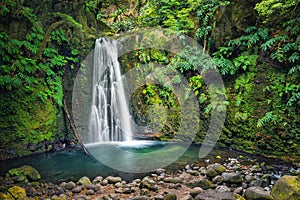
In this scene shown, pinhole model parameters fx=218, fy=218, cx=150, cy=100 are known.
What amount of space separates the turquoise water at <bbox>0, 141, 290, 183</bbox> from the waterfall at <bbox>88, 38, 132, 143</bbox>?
981mm

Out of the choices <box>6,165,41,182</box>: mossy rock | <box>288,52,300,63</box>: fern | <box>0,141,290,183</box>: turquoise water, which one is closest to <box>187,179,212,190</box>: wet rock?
<box>0,141,290,183</box>: turquoise water

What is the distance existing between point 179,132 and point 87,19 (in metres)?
6.09

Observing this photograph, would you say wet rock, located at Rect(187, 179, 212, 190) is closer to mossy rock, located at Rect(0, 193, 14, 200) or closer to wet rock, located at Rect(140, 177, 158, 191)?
wet rock, located at Rect(140, 177, 158, 191)

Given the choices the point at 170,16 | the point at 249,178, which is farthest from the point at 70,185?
the point at 170,16

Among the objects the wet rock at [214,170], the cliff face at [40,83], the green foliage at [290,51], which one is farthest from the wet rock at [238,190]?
the cliff face at [40,83]

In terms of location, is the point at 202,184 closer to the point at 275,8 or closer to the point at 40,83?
the point at 275,8

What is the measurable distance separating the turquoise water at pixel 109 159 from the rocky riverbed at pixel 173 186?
1.19 feet

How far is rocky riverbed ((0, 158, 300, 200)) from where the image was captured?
3203 mm

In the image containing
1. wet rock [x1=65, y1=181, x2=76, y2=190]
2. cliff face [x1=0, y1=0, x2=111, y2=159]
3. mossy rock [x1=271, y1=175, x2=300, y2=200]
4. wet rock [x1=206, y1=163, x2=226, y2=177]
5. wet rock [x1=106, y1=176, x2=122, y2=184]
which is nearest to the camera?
mossy rock [x1=271, y1=175, x2=300, y2=200]

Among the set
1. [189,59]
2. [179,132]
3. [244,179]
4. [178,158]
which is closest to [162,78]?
[189,59]

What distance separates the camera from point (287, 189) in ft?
9.83

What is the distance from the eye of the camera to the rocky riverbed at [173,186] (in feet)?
10.5

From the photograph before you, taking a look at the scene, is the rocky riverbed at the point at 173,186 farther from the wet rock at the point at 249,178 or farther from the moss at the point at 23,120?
the moss at the point at 23,120

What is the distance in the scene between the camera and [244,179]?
4160mm
